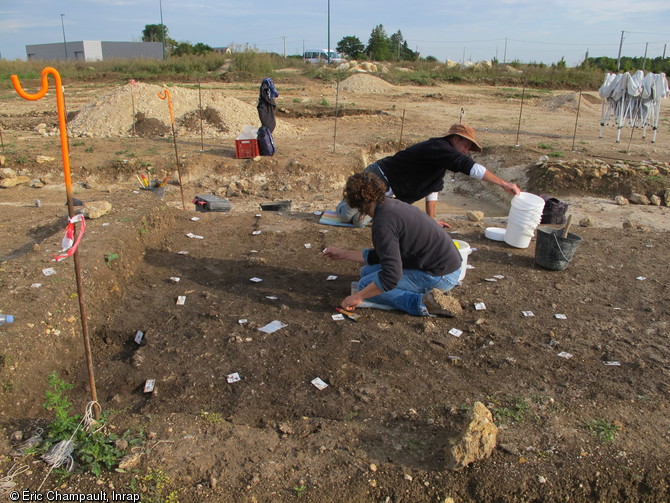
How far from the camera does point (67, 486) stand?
2363 mm

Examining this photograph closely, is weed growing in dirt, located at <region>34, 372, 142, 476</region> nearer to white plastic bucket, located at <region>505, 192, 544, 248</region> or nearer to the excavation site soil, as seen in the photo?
the excavation site soil

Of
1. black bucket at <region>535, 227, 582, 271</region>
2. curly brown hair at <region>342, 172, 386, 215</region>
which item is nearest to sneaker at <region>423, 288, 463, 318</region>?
curly brown hair at <region>342, 172, 386, 215</region>

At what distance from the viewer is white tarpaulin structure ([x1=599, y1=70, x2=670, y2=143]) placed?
38.7 ft

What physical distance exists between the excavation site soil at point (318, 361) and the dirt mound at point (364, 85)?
17.8m

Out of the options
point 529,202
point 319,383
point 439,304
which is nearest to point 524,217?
point 529,202

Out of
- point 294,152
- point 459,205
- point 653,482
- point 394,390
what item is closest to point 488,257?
point 394,390

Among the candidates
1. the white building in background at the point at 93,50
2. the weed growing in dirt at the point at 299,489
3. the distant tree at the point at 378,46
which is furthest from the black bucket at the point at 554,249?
the white building in background at the point at 93,50

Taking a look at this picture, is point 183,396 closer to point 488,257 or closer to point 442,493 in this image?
point 442,493

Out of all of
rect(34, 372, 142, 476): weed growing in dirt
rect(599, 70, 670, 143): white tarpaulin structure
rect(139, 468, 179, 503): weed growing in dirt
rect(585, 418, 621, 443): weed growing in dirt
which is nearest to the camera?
rect(139, 468, 179, 503): weed growing in dirt

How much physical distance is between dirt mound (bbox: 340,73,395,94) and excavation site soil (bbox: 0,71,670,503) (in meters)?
17.8

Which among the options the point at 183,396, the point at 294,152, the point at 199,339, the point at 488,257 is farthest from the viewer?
the point at 294,152

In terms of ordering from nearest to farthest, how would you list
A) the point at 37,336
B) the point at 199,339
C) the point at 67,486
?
the point at 67,486
the point at 37,336
the point at 199,339

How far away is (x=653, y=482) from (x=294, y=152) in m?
9.31

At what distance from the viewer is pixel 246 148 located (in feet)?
33.4
